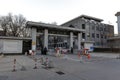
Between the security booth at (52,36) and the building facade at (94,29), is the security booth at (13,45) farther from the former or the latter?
the building facade at (94,29)

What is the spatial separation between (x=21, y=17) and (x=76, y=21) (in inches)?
817

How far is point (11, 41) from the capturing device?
947 inches

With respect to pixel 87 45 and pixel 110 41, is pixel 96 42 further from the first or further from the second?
pixel 87 45

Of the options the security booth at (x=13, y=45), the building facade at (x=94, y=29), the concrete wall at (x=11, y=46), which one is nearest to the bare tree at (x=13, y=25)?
the security booth at (x=13, y=45)

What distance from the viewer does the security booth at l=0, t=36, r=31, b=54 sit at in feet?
75.9

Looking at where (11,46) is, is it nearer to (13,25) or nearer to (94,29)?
(13,25)

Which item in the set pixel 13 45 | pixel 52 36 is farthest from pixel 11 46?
pixel 52 36

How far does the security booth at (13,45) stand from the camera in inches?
911

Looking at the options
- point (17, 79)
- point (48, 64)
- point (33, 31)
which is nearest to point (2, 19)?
point (33, 31)

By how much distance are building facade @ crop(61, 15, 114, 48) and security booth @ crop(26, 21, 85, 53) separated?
11.4 metres

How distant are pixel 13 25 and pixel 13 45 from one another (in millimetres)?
16758

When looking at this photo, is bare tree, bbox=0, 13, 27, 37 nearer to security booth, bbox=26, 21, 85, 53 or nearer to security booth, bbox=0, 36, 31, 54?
security booth, bbox=26, 21, 85, 53

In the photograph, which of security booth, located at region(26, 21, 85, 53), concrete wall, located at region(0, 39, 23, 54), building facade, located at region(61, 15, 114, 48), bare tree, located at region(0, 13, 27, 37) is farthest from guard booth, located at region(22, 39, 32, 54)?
building facade, located at region(61, 15, 114, 48)

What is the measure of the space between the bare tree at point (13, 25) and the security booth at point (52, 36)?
42.2ft
